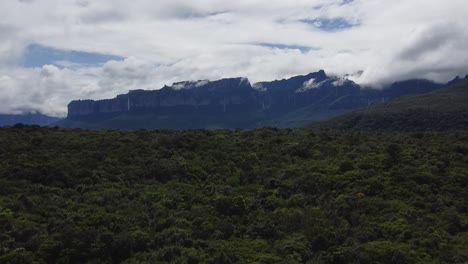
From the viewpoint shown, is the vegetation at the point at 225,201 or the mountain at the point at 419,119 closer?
the vegetation at the point at 225,201

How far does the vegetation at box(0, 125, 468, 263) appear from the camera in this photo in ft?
81.7

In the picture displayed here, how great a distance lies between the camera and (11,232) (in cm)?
2442

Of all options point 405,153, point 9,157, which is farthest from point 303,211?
point 9,157

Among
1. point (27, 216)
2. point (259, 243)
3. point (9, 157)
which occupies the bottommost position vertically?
point (259, 243)

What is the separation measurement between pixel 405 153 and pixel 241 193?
17076 millimetres

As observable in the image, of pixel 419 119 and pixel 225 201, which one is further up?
pixel 419 119

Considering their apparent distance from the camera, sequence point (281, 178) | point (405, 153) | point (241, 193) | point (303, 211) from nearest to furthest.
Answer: point (303, 211)
point (241, 193)
point (281, 178)
point (405, 153)

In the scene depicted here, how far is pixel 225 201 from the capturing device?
103ft

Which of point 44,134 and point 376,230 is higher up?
point 44,134

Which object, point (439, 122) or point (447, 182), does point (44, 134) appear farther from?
point (439, 122)

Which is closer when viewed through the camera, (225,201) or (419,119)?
(225,201)

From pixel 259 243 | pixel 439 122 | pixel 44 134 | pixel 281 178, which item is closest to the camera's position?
pixel 259 243

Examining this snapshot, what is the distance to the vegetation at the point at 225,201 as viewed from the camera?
81.7ft

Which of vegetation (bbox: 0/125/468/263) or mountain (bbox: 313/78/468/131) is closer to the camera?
vegetation (bbox: 0/125/468/263)
